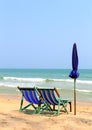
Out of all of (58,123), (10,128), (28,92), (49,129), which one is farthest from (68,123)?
(28,92)

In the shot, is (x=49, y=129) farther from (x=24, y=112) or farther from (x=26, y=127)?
(x=24, y=112)

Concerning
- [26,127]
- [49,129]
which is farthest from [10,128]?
[49,129]

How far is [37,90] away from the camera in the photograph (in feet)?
32.8

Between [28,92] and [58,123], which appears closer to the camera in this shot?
[58,123]

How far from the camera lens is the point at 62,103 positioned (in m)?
10.3

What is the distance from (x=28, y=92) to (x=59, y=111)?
1.11m

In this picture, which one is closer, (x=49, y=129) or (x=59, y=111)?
(x=49, y=129)

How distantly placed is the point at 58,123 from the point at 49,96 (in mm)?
1709

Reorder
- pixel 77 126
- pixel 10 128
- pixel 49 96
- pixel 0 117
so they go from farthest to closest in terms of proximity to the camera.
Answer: pixel 49 96
pixel 0 117
pixel 77 126
pixel 10 128

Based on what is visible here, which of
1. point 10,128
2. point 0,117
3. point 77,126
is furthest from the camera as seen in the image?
point 0,117

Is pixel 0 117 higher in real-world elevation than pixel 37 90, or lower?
lower

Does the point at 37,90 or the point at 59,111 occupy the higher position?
the point at 37,90

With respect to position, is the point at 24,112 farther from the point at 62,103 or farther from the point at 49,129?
the point at 49,129

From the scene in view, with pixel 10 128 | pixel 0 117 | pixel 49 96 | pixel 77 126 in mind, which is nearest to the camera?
pixel 10 128
